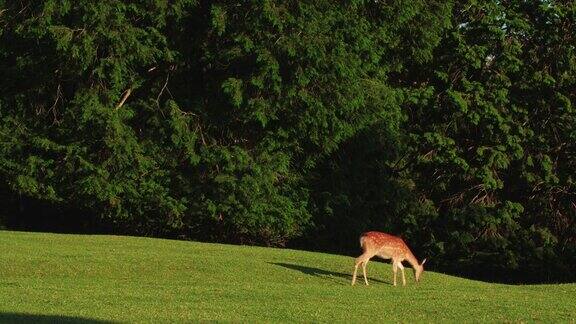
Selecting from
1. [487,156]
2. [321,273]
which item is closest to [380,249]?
→ [321,273]

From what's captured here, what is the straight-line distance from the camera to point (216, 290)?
1939 cm

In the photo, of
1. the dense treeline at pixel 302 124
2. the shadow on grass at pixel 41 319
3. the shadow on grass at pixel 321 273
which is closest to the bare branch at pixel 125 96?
the dense treeline at pixel 302 124

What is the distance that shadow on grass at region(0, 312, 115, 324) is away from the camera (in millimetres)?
14220

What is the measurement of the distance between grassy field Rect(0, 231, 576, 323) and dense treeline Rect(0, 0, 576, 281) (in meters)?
4.24

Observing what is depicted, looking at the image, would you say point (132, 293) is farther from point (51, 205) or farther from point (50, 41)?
point (51, 205)

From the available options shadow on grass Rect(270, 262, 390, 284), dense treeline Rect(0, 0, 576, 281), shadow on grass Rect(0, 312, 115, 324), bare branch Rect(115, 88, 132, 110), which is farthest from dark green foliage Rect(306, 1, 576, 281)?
shadow on grass Rect(0, 312, 115, 324)

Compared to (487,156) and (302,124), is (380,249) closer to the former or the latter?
(302,124)

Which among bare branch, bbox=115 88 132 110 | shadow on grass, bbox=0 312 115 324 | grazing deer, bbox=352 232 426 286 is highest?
bare branch, bbox=115 88 132 110

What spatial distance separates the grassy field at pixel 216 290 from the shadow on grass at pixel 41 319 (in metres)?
0.01

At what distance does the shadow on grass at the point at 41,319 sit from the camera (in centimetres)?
1422

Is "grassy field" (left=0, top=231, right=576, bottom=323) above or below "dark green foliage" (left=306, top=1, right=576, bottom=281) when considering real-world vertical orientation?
below

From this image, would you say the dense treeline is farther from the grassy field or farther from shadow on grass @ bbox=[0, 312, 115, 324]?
shadow on grass @ bbox=[0, 312, 115, 324]

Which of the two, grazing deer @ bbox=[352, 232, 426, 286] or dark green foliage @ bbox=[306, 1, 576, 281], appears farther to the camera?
dark green foliage @ bbox=[306, 1, 576, 281]

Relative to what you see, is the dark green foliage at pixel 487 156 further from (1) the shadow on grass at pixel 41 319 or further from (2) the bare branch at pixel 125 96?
(1) the shadow on grass at pixel 41 319
